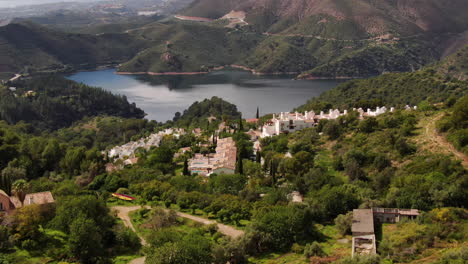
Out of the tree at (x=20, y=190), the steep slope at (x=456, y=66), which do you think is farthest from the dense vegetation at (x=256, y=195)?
the steep slope at (x=456, y=66)

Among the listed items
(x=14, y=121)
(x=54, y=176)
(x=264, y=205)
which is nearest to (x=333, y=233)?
(x=264, y=205)

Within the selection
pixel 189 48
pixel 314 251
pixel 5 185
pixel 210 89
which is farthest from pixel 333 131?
pixel 189 48

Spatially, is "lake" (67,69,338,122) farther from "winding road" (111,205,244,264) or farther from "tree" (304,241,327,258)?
"tree" (304,241,327,258)

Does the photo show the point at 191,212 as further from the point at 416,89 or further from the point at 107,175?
the point at 416,89

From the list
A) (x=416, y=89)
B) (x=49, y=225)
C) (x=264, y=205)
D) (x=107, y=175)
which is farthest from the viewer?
(x=416, y=89)

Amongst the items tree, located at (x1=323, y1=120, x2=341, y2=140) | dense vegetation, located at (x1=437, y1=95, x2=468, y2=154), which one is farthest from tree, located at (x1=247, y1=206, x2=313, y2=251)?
tree, located at (x1=323, y1=120, x2=341, y2=140)

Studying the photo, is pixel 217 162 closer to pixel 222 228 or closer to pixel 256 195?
pixel 256 195
